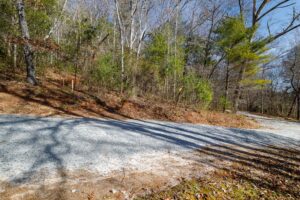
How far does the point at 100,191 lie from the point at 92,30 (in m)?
9.06

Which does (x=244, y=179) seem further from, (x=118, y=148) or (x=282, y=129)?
(x=282, y=129)

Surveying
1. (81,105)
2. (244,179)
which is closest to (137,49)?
(81,105)

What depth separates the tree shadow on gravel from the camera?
3.95 metres

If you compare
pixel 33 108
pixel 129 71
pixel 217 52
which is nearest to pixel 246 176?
pixel 33 108

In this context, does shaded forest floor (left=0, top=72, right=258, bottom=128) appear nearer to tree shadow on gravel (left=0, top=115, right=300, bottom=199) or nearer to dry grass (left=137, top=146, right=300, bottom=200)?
tree shadow on gravel (left=0, top=115, right=300, bottom=199)

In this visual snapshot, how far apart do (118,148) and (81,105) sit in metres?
4.38

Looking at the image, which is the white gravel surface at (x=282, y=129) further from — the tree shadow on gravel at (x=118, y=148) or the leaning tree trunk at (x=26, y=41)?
the leaning tree trunk at (x=26, y=41)

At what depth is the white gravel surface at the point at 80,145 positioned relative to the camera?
3.69m

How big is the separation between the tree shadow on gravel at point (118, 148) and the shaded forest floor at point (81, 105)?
44.6 inches

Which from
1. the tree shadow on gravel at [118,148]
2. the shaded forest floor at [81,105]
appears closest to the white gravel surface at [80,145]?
the tree shadow on gravel at [118,148]

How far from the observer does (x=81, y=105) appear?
8.84 meters

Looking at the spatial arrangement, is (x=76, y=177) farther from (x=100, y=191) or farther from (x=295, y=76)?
(x=295, y=76)

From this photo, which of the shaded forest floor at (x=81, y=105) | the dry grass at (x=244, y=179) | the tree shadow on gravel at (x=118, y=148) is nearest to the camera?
the dry grass at (x=244, y=179)

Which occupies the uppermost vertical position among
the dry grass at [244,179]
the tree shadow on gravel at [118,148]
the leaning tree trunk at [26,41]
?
the leaning tree trunk at [26,41]
